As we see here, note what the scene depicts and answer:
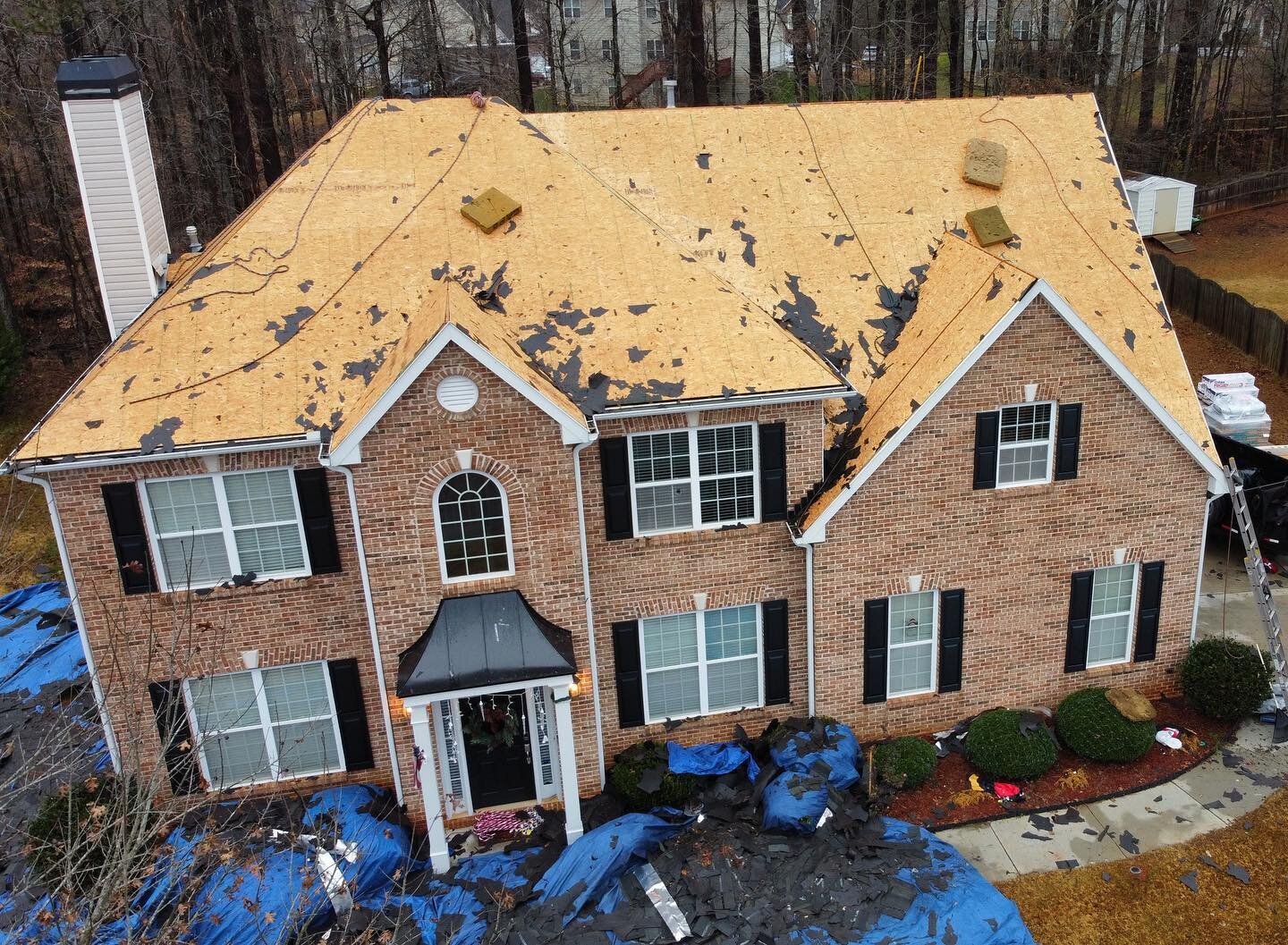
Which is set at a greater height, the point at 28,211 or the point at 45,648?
the point at 28,211

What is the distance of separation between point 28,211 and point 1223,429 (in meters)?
41.0

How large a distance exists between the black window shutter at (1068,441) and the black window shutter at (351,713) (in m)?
11.6

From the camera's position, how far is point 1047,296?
15125 mm

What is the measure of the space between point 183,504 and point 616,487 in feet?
20.4

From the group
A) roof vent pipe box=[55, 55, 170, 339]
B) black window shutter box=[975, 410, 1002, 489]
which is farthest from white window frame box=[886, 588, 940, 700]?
roof vent pipe box=[55, 55, 170, 339]

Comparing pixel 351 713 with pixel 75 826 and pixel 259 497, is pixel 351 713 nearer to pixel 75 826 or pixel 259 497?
pixel 259 497

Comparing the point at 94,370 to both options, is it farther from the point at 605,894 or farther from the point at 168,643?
the point at 605,894

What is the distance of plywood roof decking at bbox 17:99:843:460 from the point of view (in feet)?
47.2

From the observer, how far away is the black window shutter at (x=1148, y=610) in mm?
17234

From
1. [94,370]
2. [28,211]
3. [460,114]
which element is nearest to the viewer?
[94,370]

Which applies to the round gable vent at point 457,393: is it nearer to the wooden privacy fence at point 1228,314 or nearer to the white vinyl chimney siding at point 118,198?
the white vinyl chimney siding at point 118,198

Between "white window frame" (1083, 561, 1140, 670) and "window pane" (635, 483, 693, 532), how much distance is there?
7197 mm

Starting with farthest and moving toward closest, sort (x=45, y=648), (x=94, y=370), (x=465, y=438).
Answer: (x=45, y=648), (x=94, y=370), (x=465, y=438)

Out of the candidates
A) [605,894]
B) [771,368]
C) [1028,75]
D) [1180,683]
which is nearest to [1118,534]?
[1180,683]
